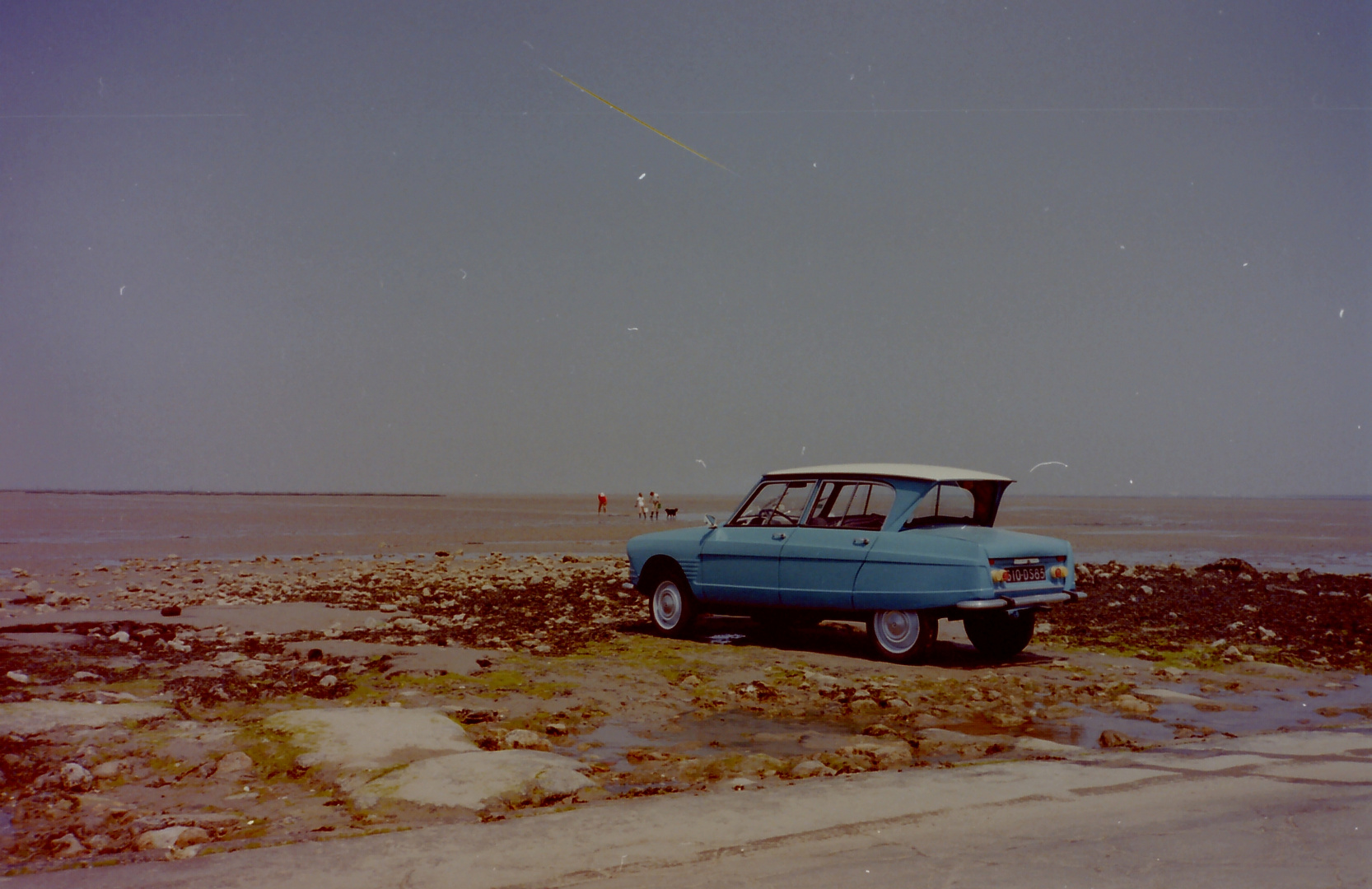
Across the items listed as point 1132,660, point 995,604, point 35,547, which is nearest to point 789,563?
point 995,604

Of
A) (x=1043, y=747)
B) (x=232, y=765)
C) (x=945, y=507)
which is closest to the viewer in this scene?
(x=232, y=765)

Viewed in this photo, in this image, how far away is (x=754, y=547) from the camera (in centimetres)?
1098

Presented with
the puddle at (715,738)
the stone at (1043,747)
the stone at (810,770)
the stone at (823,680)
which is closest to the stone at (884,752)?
the puddle at (715,738)

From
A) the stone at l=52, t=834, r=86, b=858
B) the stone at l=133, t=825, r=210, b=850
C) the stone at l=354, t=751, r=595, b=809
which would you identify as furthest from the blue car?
the stone at l=52, t=834, r=86, b=858

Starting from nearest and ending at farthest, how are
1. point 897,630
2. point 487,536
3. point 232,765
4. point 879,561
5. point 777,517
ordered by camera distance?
point 232,765 < point 879,561 < point 897,630 < point 777,517 < point 487,536

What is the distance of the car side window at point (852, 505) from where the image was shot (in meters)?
10.3

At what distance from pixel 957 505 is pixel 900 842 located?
6.13 meters

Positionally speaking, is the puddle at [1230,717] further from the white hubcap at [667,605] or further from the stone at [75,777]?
the stone at [75,777]

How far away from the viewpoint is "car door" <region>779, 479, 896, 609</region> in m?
10.2

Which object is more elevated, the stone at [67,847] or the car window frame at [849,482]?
the car window frame at [849,482]

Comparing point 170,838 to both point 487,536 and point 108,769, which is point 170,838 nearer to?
point 108,769

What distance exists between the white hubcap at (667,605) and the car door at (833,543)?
1.49 m

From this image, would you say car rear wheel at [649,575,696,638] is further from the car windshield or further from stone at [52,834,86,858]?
stone at [52,834,86,858]

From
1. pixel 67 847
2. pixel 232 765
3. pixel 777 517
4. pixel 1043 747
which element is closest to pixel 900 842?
pixel 1043 747
